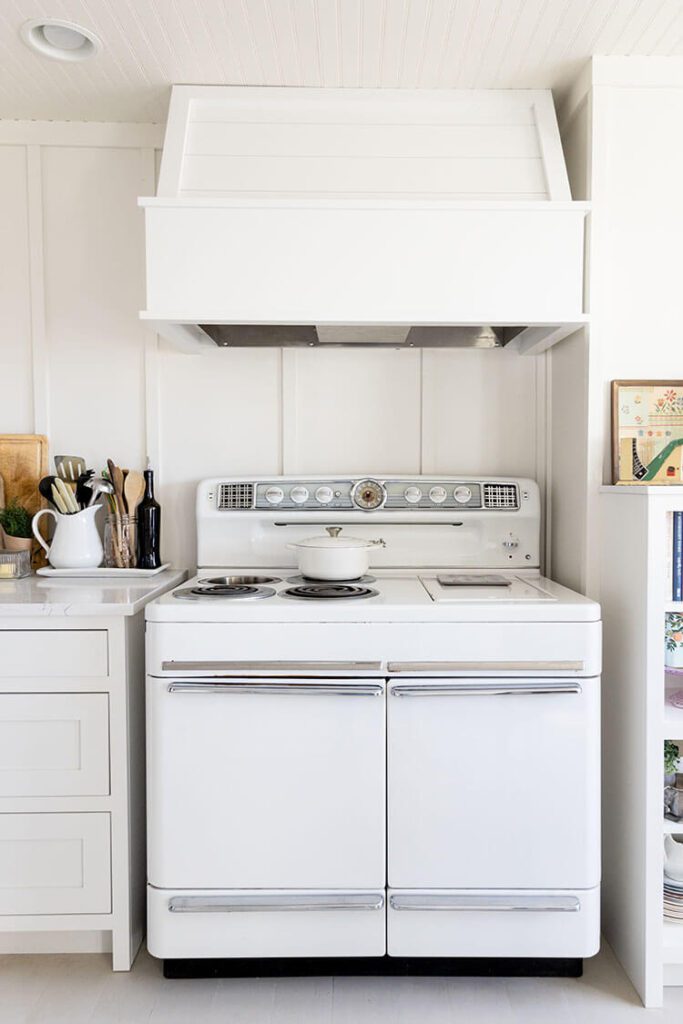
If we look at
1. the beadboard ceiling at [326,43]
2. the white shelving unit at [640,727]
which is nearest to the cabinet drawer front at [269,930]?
the white shelving unit at [640,727]

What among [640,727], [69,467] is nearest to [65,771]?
[69,467]

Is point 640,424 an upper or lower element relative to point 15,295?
lower

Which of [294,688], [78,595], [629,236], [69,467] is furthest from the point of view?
[69,467]

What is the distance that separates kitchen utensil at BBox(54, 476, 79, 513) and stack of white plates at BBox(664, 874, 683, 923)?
1.92 m

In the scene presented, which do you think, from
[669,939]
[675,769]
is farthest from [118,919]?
[675,769]

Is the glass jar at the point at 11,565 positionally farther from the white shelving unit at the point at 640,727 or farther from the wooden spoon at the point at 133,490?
the white shelving unit at the point at 640,727

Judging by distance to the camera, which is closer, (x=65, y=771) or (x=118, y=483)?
(x=65, y=771)

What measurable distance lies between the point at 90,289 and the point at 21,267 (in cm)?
23

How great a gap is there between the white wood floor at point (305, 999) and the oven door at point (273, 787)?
274 mm

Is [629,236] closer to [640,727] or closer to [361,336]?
[361,336]

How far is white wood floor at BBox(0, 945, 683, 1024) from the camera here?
1.64m

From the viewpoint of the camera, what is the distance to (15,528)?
7.45 ft

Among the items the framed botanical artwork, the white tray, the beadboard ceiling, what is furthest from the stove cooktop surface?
the beadboard ceiling

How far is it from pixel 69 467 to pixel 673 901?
2069 millimetres
